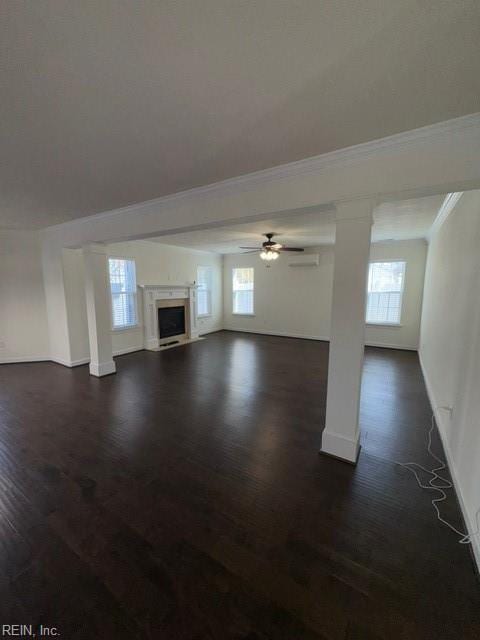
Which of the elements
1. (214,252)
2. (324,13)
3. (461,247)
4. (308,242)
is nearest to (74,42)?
(324,13)

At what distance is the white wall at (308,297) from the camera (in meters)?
5.86

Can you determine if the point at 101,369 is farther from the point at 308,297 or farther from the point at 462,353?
the point at 308,297

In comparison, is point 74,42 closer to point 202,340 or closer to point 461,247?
point 461,247

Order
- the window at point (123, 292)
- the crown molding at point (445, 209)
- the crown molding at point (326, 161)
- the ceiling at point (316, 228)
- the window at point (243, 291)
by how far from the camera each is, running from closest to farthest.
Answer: the crown molding at point (326, 161)
the crown molding at point (445, 209)
the ceiling at point (316, 228)
the window at point (123, 292)
the window at point (243, 291)

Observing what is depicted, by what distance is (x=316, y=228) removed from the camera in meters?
4.70

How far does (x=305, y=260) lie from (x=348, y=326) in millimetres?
5150

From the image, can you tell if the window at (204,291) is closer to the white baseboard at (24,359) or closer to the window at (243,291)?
the window at (243,291)

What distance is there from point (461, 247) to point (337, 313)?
162 centimetres

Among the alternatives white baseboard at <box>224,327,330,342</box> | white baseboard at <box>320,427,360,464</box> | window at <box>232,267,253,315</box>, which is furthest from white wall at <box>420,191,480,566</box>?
window at <box>232,267,253,315</box>

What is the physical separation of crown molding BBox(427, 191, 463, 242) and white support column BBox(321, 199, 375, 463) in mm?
1217

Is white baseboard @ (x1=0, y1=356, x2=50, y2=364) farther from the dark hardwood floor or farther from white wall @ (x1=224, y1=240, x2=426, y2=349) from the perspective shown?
white wall @ (x1=224, y1=240, x2=426, y2=349)

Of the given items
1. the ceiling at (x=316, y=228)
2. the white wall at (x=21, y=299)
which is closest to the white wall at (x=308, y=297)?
the ceiling at (x=316, y=228)

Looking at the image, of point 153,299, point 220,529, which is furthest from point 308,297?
point 220,529

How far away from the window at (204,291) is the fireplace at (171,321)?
74cm
